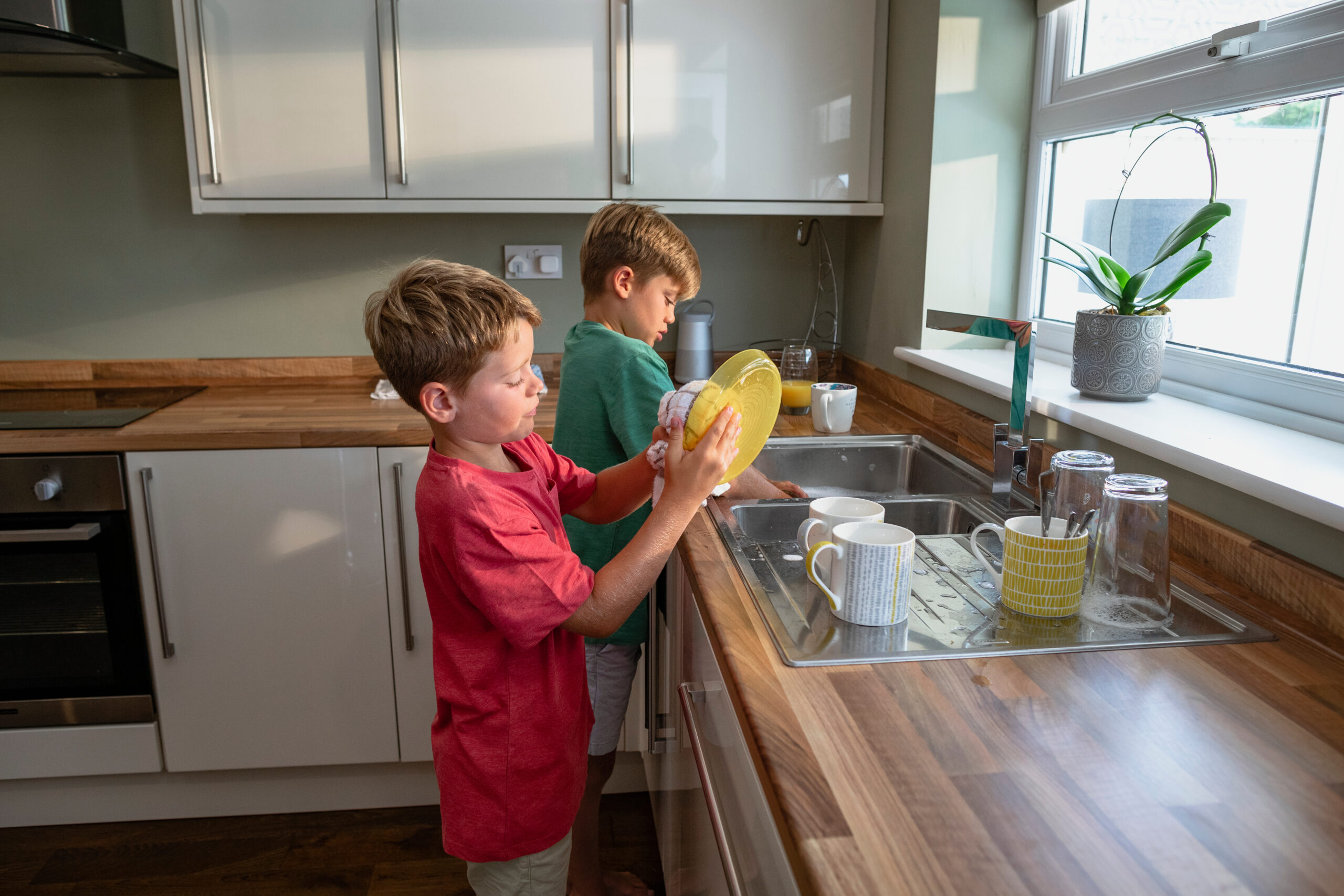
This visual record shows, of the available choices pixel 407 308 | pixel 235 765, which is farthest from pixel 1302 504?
pixel 235 765

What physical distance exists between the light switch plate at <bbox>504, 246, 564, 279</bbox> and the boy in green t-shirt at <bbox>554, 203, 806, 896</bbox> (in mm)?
859

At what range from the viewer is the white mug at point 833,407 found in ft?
5.70

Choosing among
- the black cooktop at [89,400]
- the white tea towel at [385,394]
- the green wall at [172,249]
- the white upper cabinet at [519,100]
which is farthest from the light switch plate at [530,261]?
the black cooktop at [89,400]

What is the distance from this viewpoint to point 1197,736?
714 mm

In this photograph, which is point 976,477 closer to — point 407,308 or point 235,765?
point 407,308

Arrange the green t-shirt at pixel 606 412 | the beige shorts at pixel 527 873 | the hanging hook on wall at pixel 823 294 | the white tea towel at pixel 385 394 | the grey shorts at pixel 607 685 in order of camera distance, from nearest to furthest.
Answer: the beige shorts at pixel 527 873
the green t-shirt at pixel 606 412
the grey shorts at pixel 607 685
the white tea towel at pixel 385 394
the hanging hook on wall at pixel 823 294

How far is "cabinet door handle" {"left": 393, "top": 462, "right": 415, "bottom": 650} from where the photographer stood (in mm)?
1833

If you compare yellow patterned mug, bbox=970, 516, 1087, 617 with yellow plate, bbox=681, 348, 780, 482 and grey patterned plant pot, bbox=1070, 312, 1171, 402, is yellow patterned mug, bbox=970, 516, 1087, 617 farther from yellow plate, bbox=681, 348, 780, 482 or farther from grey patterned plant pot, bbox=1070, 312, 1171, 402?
grey patterned plant pot, bbox=1070, 312, 1171, 402

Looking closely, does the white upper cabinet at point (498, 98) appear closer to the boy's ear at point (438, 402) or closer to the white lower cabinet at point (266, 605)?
the white lower cabinet at point (266, 605)

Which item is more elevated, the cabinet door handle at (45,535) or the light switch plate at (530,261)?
the light switch plate at (530,261)

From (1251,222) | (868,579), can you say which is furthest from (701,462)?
(1251,222)

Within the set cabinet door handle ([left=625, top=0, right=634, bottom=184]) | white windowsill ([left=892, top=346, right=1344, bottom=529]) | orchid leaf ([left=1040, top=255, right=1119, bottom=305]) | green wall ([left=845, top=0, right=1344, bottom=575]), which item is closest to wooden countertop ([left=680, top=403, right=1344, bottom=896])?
white windowsill ([left=892, top=346, right=1344, bottom=529])

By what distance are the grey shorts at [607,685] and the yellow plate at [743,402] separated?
1.77ft

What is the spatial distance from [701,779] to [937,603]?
0.33m
